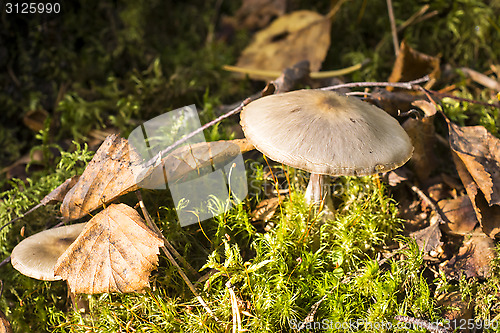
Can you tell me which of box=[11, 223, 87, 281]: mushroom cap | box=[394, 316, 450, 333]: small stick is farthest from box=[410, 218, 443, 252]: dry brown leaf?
box=[11, 223, 87, 281]: mushroom cap

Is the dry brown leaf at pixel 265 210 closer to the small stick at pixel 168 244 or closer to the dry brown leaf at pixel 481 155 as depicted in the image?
the small stick at pixel 168 244

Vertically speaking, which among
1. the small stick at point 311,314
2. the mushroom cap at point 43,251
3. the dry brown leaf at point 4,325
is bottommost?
the small stick at point 311,314

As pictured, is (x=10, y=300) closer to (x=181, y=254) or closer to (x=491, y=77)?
(x=181, y=254)

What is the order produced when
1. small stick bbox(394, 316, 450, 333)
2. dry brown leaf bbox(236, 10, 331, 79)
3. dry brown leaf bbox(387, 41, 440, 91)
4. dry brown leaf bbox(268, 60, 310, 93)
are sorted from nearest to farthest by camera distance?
small stick bbox(394, 316, 450, 333) < dry brown leaf bbox(268, 60, 310, 93) < dry brown leaf bbox(387, 41, 440, 91) < dry brown leaf bbox(236, 10, 331, 79)

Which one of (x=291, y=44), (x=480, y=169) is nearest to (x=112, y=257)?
(x=480, y=169)

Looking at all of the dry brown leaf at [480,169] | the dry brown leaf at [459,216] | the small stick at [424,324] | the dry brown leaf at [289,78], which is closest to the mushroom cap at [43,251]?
the dry brown leaf at [289,78]

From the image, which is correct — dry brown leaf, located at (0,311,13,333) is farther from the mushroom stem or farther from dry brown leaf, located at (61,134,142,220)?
the mushroom stem
